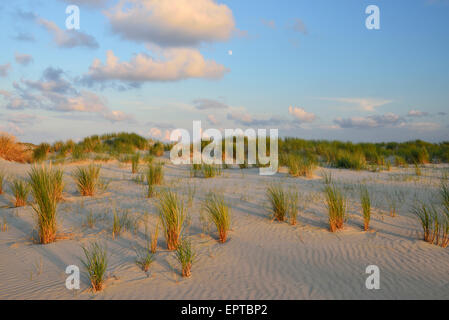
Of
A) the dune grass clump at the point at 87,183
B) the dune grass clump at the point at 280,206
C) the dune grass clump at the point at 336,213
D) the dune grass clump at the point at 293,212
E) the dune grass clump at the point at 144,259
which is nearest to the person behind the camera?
the dune grass clump at the point at 144,259

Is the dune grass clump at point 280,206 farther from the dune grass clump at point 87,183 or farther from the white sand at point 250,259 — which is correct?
the dune grass clump at point 87,183

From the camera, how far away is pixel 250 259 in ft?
13.6

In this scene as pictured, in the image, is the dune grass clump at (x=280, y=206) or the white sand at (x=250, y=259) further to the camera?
the dune grass clump at (x=280, y=206)

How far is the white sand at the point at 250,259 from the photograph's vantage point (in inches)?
130

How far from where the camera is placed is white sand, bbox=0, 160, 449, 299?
10.8ft

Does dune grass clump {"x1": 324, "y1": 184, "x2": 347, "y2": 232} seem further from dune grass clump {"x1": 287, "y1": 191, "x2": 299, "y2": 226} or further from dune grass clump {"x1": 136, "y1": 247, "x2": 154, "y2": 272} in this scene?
dune grass clump {"x1": 136, "y1": 247, "x2": 154, "y2": 272}

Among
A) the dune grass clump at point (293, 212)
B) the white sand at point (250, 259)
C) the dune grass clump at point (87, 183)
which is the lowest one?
the white sand at point (250, 259)

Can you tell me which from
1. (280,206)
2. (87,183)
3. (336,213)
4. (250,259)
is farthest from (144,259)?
(87,183)

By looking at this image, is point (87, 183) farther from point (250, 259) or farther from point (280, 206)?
point (250, 259)

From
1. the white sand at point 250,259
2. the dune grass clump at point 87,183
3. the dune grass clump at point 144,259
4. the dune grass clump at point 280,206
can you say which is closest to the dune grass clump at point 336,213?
the white sand at point 250,259

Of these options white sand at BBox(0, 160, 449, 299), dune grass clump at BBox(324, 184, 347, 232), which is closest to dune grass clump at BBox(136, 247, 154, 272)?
white sand at BBox(0, 160, 449, 299)
